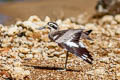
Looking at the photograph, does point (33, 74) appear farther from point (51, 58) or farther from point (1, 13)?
point (1, 13)

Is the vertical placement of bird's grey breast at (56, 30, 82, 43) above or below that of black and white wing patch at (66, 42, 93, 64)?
above

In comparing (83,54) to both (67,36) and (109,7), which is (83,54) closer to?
(67,36)

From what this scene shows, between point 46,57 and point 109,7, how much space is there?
199 inches

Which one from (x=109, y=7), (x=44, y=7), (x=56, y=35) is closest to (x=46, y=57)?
(x=56, y=35)

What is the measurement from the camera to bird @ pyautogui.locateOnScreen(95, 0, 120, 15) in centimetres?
1056

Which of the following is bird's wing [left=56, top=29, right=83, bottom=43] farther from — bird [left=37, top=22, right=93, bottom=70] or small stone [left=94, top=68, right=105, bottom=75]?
small stone [left=94, top=68, right=105, bottom=75]

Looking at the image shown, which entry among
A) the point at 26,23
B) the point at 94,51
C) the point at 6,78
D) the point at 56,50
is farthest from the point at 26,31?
the point at 6,78

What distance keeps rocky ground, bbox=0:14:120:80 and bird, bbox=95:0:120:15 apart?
2.49m

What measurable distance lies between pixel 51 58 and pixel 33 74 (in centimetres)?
80

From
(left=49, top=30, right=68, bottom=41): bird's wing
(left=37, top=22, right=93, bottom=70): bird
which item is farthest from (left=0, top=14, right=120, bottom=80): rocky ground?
(left=49, top=30, right=68, bottom=41): bird's wing

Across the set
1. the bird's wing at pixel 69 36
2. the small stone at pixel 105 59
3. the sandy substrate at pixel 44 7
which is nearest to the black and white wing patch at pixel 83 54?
the bird's wing at pixel 69 36

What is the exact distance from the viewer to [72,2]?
18.8 meters

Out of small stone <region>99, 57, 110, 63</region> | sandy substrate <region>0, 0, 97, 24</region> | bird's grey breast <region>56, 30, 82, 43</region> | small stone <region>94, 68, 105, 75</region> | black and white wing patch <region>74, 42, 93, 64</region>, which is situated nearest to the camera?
black and white wing patch <region>74, 42, 93, 64</region>

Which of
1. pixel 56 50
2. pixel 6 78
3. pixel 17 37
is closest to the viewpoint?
pixel 6 78
